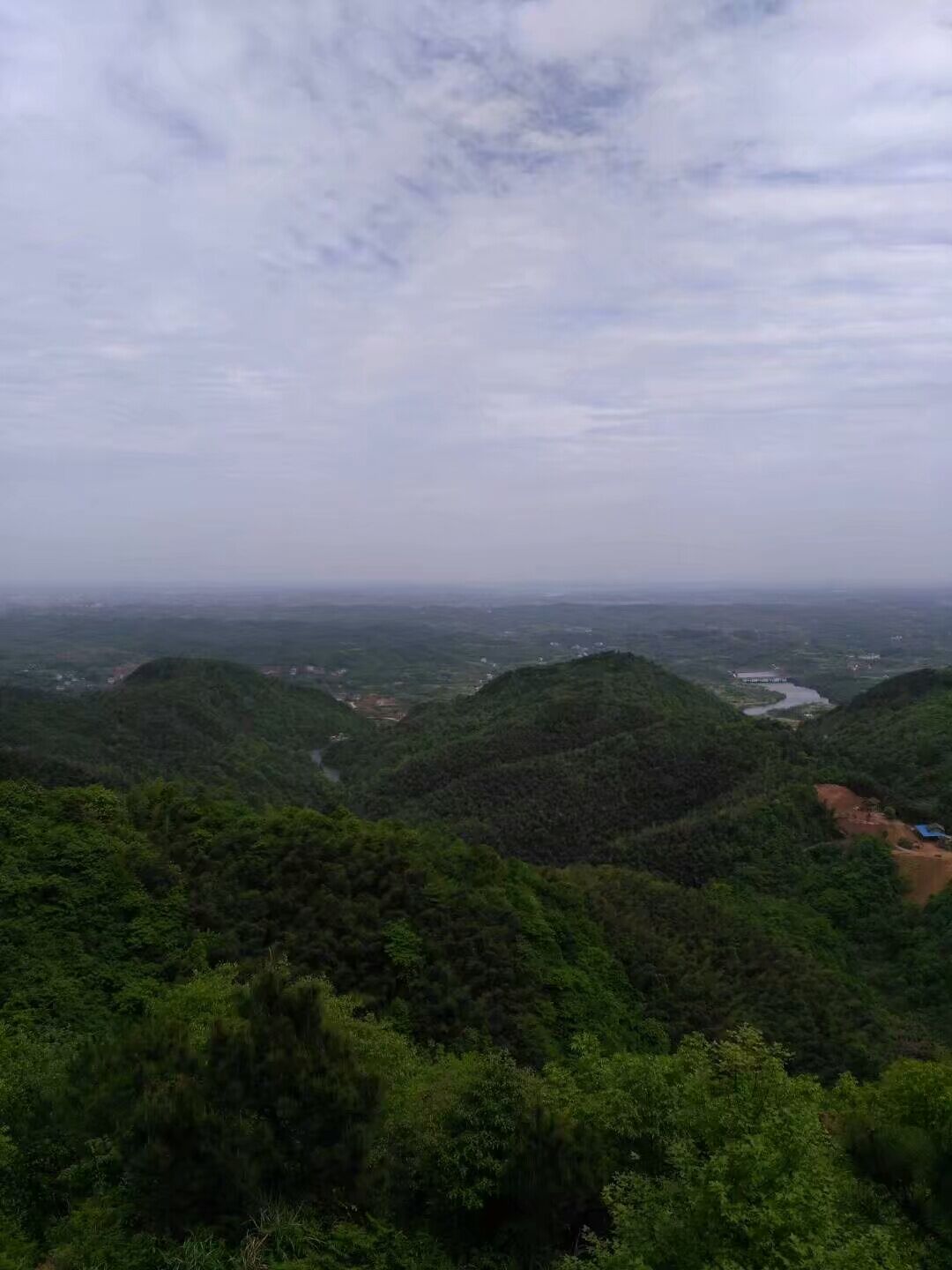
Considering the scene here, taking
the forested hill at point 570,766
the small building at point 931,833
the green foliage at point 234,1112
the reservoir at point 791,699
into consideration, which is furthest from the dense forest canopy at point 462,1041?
the reservoir at point 791,699

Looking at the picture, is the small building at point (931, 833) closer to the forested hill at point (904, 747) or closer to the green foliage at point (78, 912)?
the forested hill at point (904, 747)

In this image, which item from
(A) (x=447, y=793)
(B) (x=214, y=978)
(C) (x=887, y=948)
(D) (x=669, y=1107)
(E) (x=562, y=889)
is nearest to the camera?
(D) (x=669, y=1107)

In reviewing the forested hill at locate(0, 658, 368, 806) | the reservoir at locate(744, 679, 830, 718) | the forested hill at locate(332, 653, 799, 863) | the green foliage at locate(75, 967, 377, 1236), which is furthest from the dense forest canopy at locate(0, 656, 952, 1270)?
the reservoir at locate(744, 679, 830, 718)

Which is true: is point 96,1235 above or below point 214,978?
above

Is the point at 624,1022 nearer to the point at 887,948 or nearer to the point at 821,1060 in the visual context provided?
the point at 821,1060

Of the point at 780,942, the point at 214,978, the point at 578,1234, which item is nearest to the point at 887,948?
the point at 780,942

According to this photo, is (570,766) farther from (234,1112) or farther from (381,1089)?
(234,1112)

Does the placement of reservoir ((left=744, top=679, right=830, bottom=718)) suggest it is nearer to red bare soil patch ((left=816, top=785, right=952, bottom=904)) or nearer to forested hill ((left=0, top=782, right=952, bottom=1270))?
red bare soil patch ((left=816, top=785, right=952, bottom=904))
